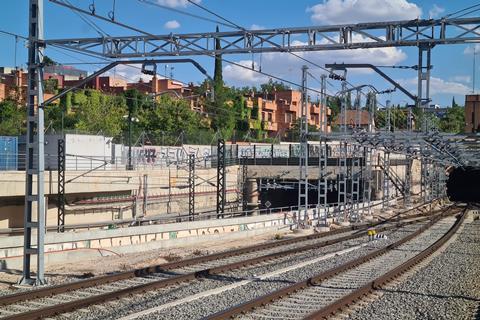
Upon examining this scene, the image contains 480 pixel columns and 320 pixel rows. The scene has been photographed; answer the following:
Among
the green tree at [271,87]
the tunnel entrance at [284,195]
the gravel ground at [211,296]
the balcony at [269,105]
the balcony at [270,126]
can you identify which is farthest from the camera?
the green tree at [271,87]

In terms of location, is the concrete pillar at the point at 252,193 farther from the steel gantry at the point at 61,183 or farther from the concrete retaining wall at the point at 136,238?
the steel gantry at the point at 61,183

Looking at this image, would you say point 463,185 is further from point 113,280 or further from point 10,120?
point 113,280

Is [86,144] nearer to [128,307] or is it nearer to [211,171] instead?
[211,171]

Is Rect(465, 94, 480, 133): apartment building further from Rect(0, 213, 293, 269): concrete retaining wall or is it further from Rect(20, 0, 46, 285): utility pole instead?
Rect(20, 0, 46, 285): utility pole

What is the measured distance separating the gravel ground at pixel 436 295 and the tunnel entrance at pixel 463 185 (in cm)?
5540

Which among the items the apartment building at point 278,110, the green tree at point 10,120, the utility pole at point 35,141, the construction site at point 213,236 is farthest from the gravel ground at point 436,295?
the apartment building at point 278,110

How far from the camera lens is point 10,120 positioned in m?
54.8

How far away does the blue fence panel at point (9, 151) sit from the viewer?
34.6 m

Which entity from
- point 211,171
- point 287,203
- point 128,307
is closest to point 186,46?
point 128,307

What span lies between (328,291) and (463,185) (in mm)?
66373

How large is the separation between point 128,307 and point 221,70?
68.1 meters

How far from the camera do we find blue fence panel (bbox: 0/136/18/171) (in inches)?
1362

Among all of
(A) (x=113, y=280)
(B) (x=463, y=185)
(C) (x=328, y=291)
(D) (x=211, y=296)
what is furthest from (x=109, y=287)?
(B) (x=463, y=185)

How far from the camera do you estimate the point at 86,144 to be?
37688 millimetres
